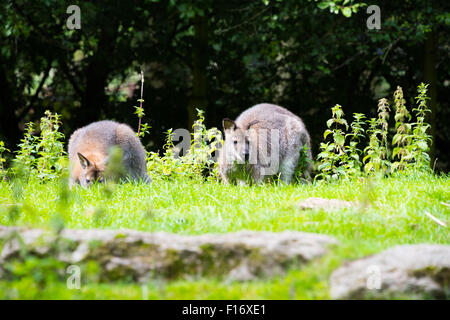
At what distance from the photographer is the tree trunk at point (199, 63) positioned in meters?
12.3

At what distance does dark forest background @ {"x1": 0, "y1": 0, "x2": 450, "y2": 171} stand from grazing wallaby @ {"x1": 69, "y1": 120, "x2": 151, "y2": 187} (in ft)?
11.0

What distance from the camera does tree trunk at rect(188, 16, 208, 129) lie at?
1230 cm

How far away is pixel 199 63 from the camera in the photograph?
1253 cm

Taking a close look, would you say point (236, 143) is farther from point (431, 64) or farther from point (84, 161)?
point (431, 64)

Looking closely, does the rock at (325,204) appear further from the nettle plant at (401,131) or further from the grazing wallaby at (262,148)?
the grazing wallaby at (262,148)

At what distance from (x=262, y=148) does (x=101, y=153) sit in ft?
7.51

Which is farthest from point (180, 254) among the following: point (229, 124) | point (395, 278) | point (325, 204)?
point (229, 124)

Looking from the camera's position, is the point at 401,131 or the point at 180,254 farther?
the point at 401,131

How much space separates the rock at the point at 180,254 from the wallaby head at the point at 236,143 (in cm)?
418

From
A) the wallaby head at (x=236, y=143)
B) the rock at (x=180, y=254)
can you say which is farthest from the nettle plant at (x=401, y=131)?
the rock at (x=180, y=254)

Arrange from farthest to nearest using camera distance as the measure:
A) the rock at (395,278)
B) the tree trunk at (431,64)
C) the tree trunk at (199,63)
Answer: the tree trunk at (431,64)
the tree trunk at (199,63)
the rock at (395,278)

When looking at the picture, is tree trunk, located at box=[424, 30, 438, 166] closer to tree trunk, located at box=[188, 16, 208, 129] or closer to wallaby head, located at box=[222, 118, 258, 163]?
tree trunk, located at box=[188, 16, 208, 129]

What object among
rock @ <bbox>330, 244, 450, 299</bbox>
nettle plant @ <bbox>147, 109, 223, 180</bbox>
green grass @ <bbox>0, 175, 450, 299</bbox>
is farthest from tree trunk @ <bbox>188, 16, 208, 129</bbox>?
rock @ <bbox>330, 244, 450, 299</bbox>

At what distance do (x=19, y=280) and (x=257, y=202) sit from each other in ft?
9.03
